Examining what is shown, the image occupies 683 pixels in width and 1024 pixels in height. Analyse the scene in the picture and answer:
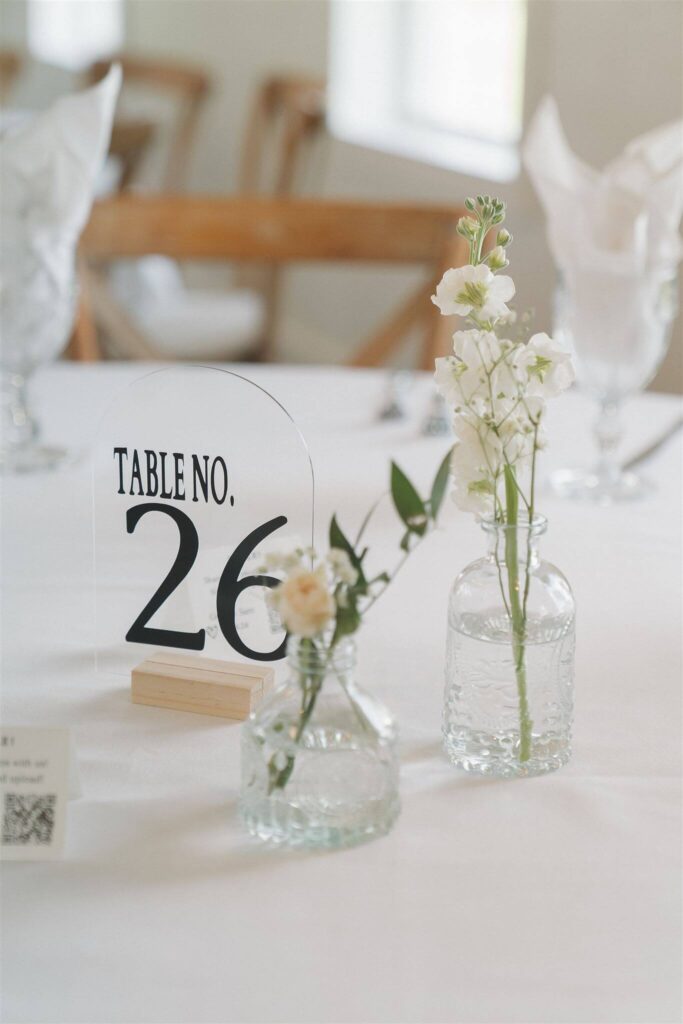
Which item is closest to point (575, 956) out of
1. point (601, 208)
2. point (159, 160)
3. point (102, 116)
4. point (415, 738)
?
point (415, 738)

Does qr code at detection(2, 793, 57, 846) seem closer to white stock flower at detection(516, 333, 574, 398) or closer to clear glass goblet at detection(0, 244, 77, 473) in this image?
white stock flower at detection(516, 333, 574, 398)

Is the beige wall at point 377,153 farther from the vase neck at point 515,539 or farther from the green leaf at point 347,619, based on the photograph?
the green leaf at point 347,619

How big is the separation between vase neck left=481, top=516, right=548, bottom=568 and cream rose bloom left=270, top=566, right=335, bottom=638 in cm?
13

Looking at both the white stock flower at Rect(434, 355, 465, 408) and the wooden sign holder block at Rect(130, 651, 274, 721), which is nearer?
the white stock flower at Rect(434, 355, 465, 408)

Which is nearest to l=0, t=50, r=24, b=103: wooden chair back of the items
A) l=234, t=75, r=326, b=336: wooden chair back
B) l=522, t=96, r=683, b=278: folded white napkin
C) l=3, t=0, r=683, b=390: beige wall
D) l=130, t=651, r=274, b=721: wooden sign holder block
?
l=3, t=0, r=683, b=390: beige wall

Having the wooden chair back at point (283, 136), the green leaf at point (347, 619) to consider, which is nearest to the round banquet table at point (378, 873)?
the green leaf at point (347, 619)

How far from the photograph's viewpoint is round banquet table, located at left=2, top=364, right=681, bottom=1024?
1.60 ft

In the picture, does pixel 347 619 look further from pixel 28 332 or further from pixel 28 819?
pixel 28 332

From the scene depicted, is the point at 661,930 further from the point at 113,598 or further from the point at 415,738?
the point at 113,598

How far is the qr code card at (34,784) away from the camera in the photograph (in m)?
0.57

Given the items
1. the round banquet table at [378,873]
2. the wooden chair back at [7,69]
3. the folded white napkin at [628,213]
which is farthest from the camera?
the wooden chair back at [7,69]

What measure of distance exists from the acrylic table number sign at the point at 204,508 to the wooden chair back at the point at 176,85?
3695 mm

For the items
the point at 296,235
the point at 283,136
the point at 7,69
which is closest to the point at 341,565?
the point at 296,235

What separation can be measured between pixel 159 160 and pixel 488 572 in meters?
4.48
